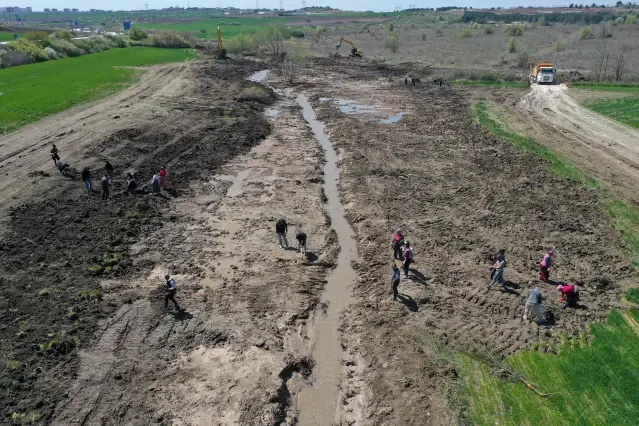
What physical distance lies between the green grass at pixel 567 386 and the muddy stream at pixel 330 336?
4.04m

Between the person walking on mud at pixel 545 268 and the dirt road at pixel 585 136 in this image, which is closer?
the person walking on mud at pixel 545 268

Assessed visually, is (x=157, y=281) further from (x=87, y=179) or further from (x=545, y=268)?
(x=545, y=268)

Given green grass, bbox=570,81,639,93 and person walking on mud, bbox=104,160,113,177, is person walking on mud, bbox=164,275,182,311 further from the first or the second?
green grass, bbox=570,81,639,93

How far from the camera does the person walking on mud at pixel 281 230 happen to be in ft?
71.1

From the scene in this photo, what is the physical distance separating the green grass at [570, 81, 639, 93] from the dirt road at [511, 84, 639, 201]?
473 cm

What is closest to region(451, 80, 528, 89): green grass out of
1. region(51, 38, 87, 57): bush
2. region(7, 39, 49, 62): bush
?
region(7, 39, 49, 62): bush

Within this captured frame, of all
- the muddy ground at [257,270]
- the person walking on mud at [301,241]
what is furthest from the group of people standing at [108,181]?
the person walking on mud at [301,241]

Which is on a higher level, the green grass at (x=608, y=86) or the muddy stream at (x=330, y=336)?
the green grass at (x=608, y=86)

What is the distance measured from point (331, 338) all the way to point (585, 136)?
32062 millimetres

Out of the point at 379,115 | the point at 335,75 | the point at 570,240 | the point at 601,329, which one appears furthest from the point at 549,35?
the point at 601,329

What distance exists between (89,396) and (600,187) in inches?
1120

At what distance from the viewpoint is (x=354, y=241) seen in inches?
914

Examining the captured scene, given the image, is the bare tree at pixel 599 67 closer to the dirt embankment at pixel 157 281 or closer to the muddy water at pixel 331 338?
the dirt embankment at pixel 157 281

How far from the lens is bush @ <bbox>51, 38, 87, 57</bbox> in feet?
256
